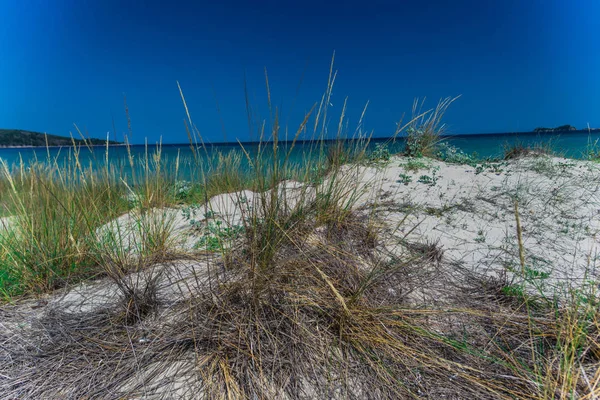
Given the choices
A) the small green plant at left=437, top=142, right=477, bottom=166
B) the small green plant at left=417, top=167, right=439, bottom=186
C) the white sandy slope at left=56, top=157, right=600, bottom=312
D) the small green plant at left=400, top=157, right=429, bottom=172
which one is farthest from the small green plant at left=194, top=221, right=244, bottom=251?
the small green plant at left=437, top=142, right=477, bottom=166

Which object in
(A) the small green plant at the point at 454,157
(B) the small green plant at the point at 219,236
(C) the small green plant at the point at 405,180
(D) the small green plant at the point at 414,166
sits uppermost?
(A) the small green plant at the point at 454,157

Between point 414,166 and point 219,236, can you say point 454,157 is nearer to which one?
point 414,166

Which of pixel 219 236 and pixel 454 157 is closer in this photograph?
pixel 219 236

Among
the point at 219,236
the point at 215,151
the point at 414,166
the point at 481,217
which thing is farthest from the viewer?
the point at 215,151

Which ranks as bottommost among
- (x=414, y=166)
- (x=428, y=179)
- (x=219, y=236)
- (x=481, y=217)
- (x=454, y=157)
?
(x=481, y=217)

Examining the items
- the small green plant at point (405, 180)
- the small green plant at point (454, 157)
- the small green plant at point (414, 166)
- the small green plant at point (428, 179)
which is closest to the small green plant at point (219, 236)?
the small green plant at point (405, 180)

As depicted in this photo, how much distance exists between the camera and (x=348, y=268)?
1755mm

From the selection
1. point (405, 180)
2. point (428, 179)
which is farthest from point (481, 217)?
point (405, 180)

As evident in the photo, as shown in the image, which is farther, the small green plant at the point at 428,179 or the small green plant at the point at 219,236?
the small green plant at the point at 428,179

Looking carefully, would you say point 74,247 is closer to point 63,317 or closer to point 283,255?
point 63,317

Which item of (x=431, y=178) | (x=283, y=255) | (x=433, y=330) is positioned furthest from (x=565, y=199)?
(x=283, y=255)

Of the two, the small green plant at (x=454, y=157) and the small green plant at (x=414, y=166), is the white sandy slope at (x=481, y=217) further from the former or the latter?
the small green plant at (x=454, y=157)

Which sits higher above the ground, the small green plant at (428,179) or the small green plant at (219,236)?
the small green plant at (428,179)

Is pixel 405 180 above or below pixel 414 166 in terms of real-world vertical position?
below
